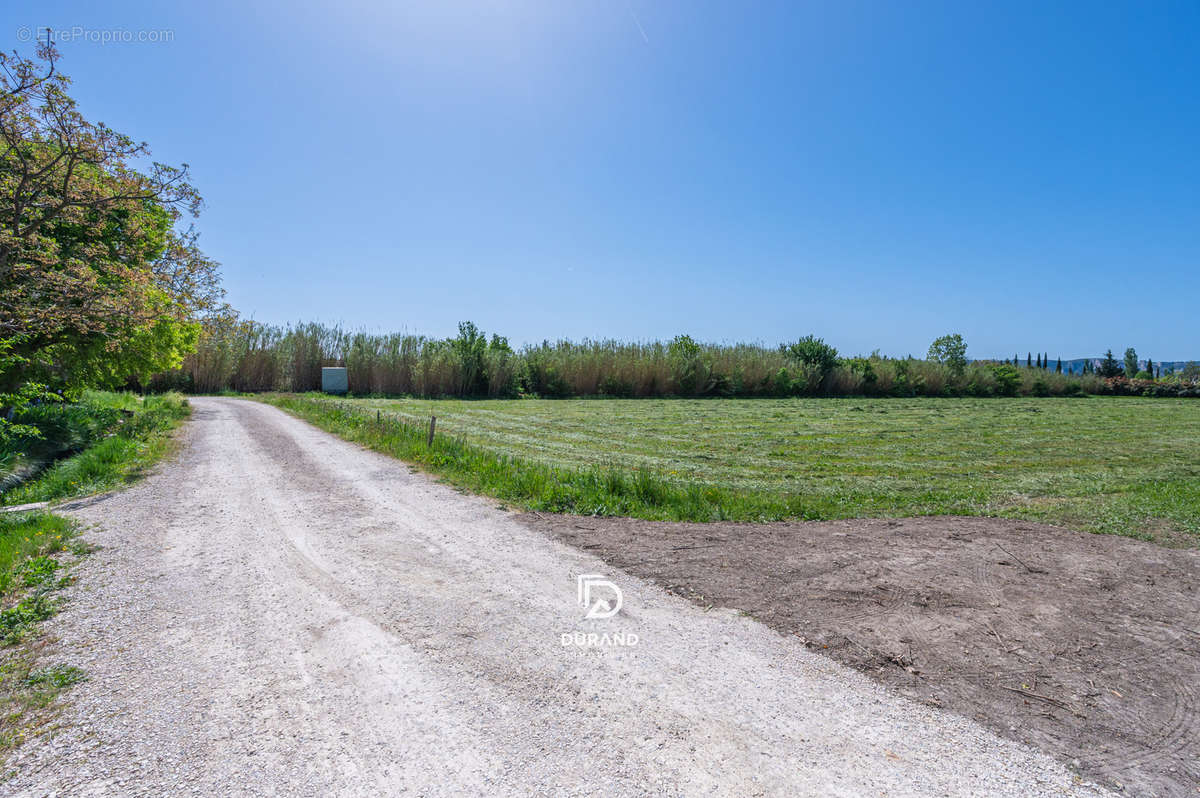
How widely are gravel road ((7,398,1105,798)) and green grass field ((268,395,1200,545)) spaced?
2746mm

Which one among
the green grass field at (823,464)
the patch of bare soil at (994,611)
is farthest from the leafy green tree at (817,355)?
the patch of bare soil at (994,611)

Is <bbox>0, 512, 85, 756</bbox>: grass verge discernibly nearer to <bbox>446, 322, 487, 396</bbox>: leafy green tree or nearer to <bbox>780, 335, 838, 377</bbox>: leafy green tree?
<bbox>446, 322, 487, 396</bbox>: leafy green tree

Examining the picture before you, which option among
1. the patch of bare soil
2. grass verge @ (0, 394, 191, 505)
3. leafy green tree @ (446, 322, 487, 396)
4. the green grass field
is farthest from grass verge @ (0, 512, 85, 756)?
leafy green tree @ (446, 322, 487, 396)

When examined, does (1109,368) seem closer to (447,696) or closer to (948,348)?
(948,348)

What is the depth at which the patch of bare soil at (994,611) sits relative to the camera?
271cm

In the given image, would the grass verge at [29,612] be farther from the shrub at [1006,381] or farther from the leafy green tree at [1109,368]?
the leafy green tree at [1109,368]

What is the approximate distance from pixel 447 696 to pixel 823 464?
9106mm

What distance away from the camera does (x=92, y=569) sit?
4.86 metres

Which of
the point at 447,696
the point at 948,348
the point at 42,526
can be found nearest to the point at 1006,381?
the point at 948,348

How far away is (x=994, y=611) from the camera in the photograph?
394cm

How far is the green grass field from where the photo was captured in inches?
275

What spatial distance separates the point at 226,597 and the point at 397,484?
429 centimetres

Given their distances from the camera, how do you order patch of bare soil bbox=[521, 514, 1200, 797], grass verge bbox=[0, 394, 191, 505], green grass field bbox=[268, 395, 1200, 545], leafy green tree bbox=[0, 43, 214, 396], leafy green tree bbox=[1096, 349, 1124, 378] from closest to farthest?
1. patch of bare soil bbox=[521, 514, 1200, 797]
2. leafy green tree bbox=[0, 43, 214, 396]
3. green grass field bbox=[268, 395, 1200, 545]
4. grass verge bbox=[0, 394, 191, 505]
5. leafy green tree bbox=[1096, 349, 1124, 378]

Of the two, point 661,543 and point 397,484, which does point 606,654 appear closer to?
point 661,543
